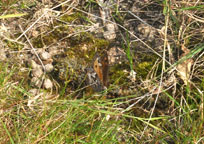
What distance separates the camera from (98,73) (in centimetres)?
209

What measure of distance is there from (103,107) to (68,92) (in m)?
0.30

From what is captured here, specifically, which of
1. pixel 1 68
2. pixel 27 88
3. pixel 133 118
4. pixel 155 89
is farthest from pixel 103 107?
pixel 1 68

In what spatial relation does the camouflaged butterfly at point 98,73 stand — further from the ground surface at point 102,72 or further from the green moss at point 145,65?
the green moss at point 145,65

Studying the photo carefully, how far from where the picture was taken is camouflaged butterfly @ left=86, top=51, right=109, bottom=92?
2051mm

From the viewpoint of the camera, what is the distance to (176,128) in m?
1.87

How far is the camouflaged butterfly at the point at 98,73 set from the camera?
80.7 inches

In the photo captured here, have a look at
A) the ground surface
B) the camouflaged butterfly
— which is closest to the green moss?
the ground surface

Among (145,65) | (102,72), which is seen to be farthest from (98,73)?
(145,65)

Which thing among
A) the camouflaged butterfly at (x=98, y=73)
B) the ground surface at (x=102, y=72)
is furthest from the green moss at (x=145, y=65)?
the camouflaged butterfly at (x=98, y=73)

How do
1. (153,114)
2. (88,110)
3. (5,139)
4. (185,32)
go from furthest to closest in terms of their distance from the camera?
(185,32)
(153,114)
(88,110)
(5,139)

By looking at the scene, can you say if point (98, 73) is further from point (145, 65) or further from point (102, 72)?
point (145, 65)

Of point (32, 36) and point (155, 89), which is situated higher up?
point (32, 36)

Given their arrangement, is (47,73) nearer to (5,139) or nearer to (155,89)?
(5,139)

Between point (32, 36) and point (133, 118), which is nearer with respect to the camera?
point (133, 118)
